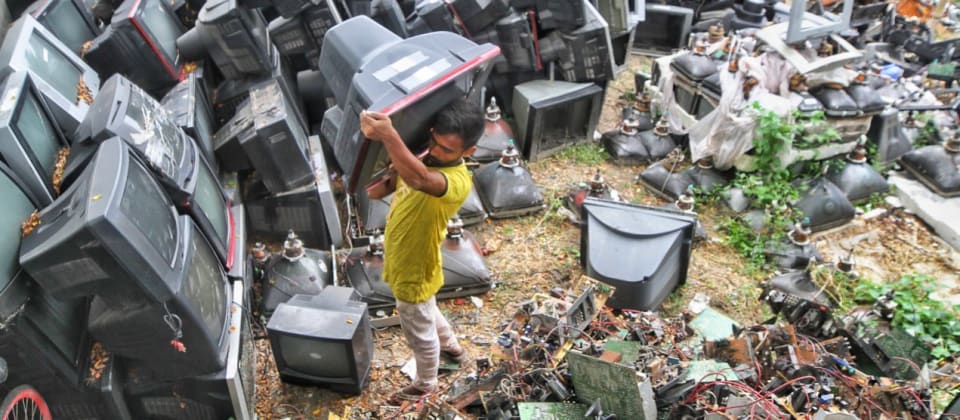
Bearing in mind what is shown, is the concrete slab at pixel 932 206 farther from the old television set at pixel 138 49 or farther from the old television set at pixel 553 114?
the old television set at pixel 138 49

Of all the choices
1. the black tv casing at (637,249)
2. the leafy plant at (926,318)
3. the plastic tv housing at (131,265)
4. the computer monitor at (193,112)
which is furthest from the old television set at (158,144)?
the leafy plant at (926,318)

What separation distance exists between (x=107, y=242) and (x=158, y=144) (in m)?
0.94

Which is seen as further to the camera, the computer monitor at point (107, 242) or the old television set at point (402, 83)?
the old television set at point (402, 83)

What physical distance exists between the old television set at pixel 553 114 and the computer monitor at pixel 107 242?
10.7 ft

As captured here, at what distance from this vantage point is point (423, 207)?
101 inches

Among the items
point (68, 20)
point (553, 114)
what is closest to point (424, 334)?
point (553, 114)

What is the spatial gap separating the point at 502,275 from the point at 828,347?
1.92m

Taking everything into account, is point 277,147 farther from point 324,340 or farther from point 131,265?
point 131,265

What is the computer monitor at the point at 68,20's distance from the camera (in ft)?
12.8

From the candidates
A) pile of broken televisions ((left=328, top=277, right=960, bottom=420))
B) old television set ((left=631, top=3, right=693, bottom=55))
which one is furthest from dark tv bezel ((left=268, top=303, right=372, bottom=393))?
old television set ((left=631, top=3, right=693, bottom=55))

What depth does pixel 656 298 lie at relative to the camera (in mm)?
3787

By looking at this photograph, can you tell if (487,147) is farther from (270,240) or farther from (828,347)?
(828,347)

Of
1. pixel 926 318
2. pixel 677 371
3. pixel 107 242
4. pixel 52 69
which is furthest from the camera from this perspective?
pixel 926 318

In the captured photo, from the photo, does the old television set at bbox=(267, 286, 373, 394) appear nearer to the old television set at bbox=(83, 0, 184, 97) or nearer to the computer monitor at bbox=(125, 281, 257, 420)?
the computer monitor at bbox=(125, 281, 257, 420)
